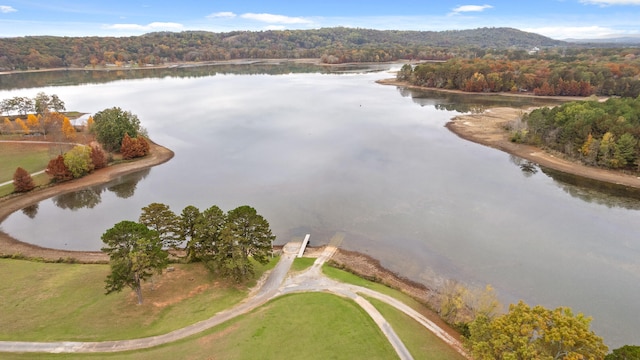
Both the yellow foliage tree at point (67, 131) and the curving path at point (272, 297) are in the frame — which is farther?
the yellow foliage tree at point (67, 131)

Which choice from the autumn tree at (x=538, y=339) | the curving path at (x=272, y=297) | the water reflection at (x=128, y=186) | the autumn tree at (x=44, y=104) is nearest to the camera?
the autumn tree at (x=538, y=339)

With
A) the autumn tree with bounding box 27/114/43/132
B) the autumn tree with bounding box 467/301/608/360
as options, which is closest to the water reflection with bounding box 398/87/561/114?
the autumn tree with bounding box 467/301/608/360

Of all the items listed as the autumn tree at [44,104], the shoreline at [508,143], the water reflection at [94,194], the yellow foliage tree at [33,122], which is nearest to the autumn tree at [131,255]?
the water reflection at [94,194]

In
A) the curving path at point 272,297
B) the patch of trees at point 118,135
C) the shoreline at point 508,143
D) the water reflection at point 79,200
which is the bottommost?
the curving path at point 272,297

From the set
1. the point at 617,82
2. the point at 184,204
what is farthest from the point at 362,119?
the point at 617,82

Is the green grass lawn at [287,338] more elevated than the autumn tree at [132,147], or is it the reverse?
the autumn tree at [132,147]

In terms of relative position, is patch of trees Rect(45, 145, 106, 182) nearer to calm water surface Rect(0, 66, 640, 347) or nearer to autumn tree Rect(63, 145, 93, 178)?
autumn tree Rect(63, 145, 93, 178)

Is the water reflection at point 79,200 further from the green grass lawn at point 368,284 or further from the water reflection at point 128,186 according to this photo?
the green grass lawn at point 368,284

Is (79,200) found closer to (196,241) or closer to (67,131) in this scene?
(67,131)
